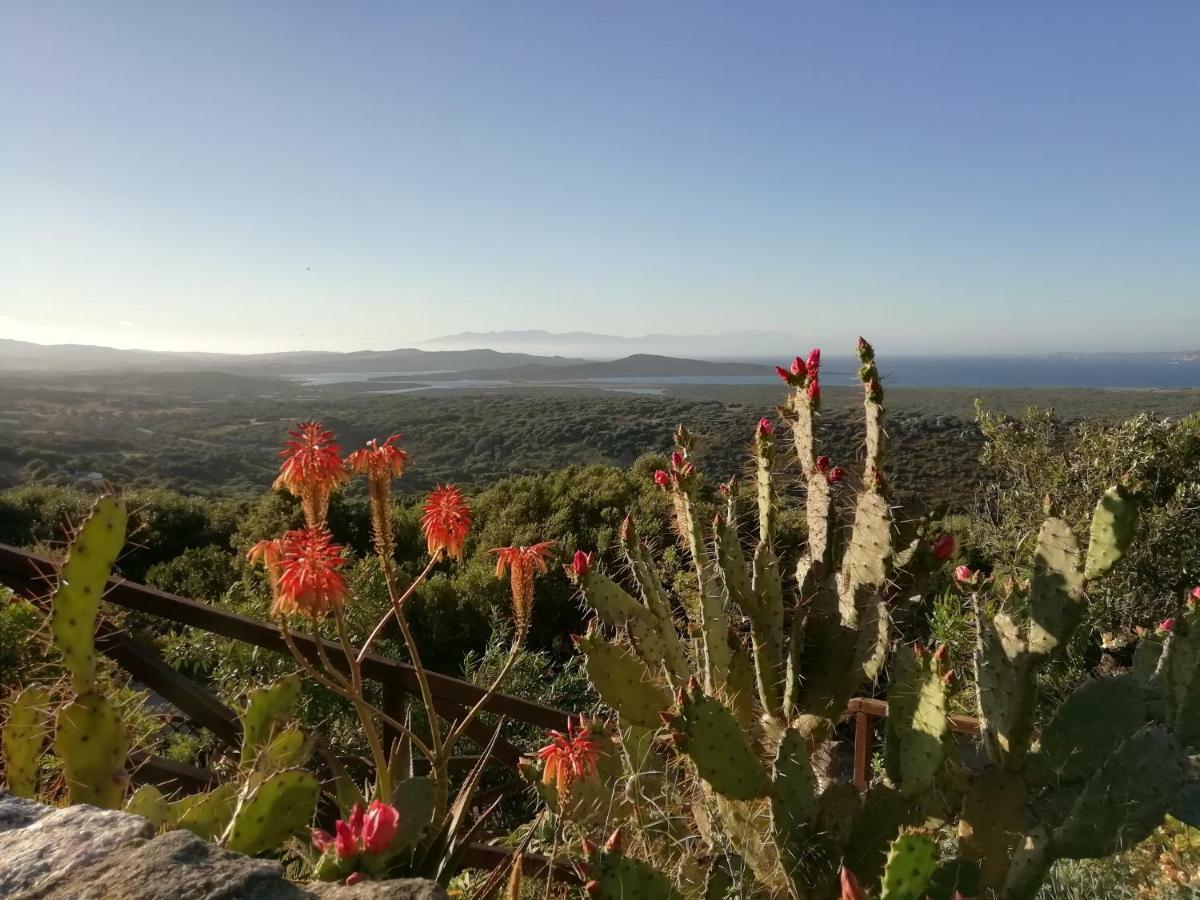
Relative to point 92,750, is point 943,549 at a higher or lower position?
higher

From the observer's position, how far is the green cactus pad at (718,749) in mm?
1499

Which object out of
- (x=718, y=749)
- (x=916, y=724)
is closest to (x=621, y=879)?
(x=718, y=749)

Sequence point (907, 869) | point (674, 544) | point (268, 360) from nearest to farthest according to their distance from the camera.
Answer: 1. point (907, 869)
2. point (674, 544)
3. point (268, 360)

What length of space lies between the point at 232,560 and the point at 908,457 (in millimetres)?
6638

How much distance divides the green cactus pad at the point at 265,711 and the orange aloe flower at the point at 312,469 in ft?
1.25

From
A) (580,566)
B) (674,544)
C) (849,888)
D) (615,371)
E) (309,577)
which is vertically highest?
(615,371)

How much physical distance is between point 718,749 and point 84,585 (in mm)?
1211

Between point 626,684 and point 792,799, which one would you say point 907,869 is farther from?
point 626,684

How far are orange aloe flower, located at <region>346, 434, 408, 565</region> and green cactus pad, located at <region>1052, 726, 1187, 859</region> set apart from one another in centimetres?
152

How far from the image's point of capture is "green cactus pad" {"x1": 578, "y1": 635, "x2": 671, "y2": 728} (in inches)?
74.7

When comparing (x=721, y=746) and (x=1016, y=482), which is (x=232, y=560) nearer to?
(x=721, y=746)

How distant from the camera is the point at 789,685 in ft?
5.71

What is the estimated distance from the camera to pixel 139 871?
2.96 ft

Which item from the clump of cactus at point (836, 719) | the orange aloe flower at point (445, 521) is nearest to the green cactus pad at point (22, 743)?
the orange aloe flower at point (445, 521)
